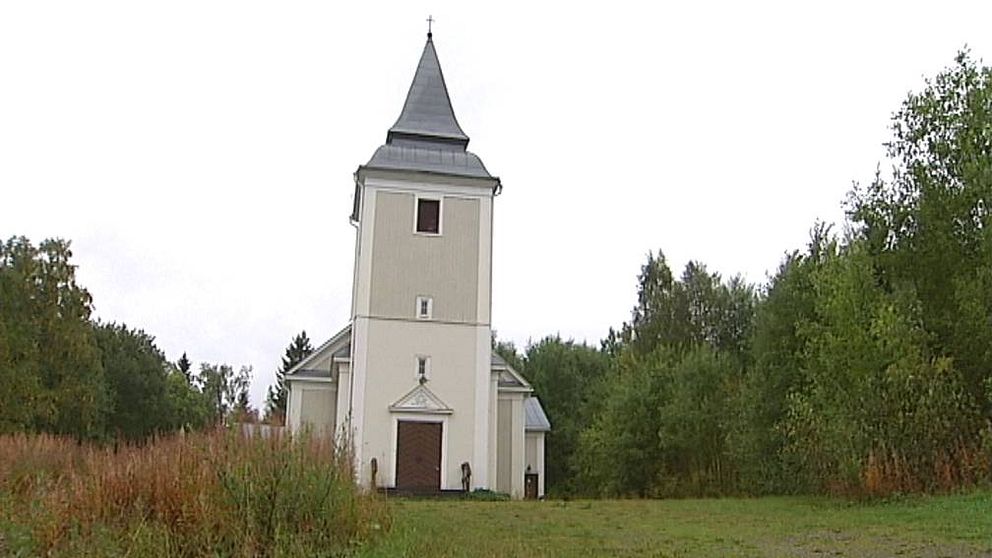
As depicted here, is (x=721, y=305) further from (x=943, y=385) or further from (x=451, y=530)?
(x=451, y=530)

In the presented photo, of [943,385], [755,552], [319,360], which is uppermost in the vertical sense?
[319,360]

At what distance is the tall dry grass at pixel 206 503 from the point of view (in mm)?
8898

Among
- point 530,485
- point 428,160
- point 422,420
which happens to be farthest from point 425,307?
point 530,485

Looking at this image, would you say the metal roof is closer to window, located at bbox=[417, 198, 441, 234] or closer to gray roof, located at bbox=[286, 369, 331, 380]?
window, located at bbox=[417, 198, 441, 234]

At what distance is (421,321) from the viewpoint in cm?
3058

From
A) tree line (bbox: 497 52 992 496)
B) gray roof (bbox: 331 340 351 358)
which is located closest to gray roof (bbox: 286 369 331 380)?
gray roof (bbox: 331 340 351 358)

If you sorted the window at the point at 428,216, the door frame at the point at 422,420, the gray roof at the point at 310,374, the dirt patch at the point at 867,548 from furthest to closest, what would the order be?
the gray roof at the point at 310,374 → the window at the point at 428,216 → the door frame at the point at 422,420 → the dirt patch at the point at 867,548

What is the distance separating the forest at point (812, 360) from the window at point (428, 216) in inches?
300

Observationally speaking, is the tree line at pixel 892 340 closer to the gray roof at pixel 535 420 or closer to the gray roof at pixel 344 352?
the gray roof at pixel 535 420

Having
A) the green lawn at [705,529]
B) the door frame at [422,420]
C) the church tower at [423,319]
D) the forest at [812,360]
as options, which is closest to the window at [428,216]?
the church tower at [423,319]

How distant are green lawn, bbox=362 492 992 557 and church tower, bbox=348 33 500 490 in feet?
33.6

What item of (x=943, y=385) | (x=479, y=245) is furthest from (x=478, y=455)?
(x=943, y=385)

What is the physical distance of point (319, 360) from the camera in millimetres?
34000

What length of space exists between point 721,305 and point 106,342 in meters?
31.4
